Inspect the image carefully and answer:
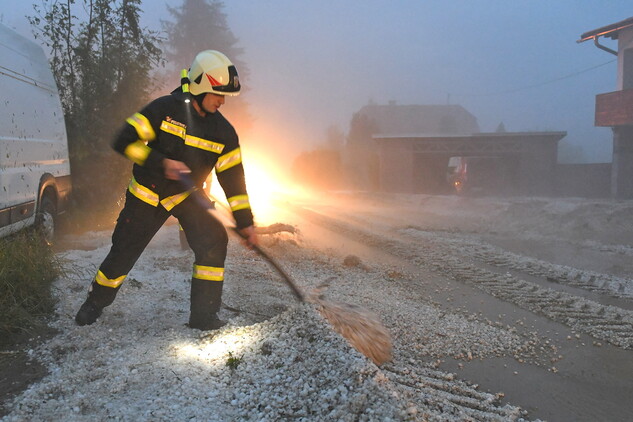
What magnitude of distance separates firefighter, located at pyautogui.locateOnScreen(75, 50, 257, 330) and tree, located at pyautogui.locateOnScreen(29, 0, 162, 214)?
6.67 meters

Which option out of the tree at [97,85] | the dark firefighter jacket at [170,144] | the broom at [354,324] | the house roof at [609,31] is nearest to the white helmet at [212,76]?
the dark firefighter jacket at [170,144]

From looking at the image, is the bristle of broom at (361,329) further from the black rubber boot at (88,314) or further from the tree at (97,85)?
the tree at (97,85)

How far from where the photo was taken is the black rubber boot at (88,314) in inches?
138

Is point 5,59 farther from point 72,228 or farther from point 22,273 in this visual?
point 72,228

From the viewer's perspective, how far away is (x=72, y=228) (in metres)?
8.77

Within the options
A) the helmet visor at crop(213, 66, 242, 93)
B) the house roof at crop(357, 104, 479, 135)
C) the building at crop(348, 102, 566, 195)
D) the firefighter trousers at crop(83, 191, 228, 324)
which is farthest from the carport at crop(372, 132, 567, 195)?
the house roof at crop(357, 104, 479, 135)

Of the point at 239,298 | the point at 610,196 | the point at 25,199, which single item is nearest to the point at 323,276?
the point at 239,298

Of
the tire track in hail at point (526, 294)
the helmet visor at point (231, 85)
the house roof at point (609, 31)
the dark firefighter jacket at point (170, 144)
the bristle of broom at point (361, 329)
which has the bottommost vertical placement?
the tire track in hail at point (526, 294)

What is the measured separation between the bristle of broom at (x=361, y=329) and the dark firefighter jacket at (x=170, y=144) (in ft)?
4.26

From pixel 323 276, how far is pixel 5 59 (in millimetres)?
4285

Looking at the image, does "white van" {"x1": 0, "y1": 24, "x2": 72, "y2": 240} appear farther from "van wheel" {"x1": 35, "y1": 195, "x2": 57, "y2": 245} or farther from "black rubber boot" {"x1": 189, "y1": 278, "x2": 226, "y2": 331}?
"black rubber boot" {"x1": 189, "y1": 278, "x2": 226, "y2": 331}

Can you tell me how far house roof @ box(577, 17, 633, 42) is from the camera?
19.5 meters

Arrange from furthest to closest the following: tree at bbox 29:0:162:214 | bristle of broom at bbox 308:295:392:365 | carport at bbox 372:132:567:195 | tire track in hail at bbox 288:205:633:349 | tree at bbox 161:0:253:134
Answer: tree at bbox 161:0:253:134 < carport at bbox 372:132:567:195 < tree at bbox 29:0:162:214 < tire track in hail at bbox 288:205:633:349 < bristle of broom at bbox 308:295:392:365

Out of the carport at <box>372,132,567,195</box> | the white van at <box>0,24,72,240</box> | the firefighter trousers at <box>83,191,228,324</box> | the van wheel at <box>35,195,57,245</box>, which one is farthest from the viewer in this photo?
the carport at <box>372,132,567,195</box>
